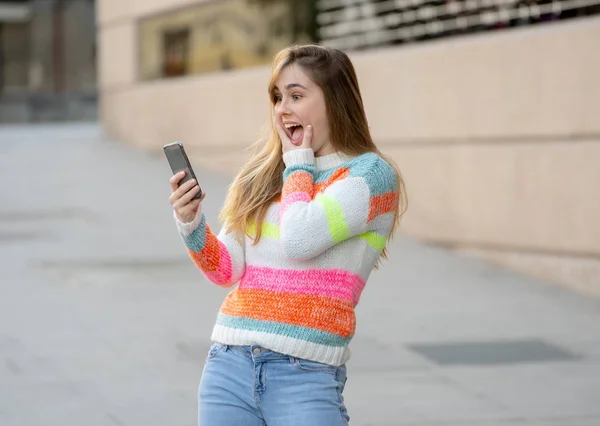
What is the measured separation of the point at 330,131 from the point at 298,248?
14.0 inches

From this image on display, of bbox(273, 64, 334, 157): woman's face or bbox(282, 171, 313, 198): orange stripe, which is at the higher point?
bbox(273, 64, 334, 157): woman's face

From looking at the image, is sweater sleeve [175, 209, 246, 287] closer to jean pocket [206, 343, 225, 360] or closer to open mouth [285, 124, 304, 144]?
jean pocket [206, 343, 225, 360]

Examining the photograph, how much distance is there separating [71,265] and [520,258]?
3932 millimetres

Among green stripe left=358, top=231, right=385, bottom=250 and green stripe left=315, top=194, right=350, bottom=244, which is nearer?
green stripe left=315, top=194, right=350, bottom=244

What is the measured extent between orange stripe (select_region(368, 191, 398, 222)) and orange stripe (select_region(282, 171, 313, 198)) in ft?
0.56

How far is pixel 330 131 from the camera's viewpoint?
3357mm

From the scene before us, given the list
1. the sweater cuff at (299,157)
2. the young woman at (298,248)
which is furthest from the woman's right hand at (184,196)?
the sweater cuff at (299,157)

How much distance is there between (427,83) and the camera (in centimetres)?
1240

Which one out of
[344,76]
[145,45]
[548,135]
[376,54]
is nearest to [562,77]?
[548,135]

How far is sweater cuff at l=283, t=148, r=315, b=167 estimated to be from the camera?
10.8 ft

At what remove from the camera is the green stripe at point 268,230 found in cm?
332

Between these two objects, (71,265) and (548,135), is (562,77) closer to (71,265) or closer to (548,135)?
(548,135)

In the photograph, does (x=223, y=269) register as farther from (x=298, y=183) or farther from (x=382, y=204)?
(x=382, y=204)

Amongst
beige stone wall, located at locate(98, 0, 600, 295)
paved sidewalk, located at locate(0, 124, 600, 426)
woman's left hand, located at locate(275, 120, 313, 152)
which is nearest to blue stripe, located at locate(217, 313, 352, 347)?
woman's left hand, located at locate(275, 120, 313, 152)
